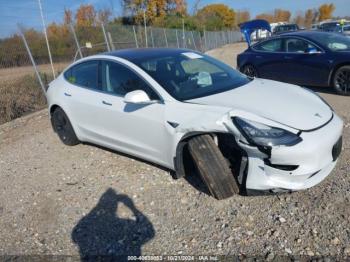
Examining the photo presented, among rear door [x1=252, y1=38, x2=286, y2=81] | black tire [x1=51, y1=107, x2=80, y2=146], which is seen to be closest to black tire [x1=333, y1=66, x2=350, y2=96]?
rear door [x1=252, y1=38, x2=286, y2=81]

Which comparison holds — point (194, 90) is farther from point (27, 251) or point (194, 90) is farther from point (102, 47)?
point (102, 47)

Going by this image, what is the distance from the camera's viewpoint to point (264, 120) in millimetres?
3178

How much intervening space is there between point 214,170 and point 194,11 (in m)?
51.1

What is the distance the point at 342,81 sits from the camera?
7.34 m

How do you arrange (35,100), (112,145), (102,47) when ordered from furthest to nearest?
(102,47) < (35,100) < (112,145)

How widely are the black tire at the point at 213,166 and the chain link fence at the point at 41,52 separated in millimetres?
6930

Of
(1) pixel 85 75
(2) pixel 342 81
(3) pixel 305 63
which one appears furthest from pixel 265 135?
(3) pixel 305 63

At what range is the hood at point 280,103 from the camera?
128 inches

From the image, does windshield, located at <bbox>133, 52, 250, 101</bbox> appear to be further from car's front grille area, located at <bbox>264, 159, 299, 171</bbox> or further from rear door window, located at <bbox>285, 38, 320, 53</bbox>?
rear door window, located at <bbox>285, 38, 320, 53</bbox>

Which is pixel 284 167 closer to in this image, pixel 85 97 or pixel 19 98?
pixel 85 97

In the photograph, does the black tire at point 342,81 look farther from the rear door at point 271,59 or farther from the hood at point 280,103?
the hood at point 280,103

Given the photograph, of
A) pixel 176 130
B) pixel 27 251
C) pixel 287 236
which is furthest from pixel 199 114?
pixel 27 251

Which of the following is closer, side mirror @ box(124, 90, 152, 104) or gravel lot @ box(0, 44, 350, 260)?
gravel lot @ box(0, 44, 350, 260)

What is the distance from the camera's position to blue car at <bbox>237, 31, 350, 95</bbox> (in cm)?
735
